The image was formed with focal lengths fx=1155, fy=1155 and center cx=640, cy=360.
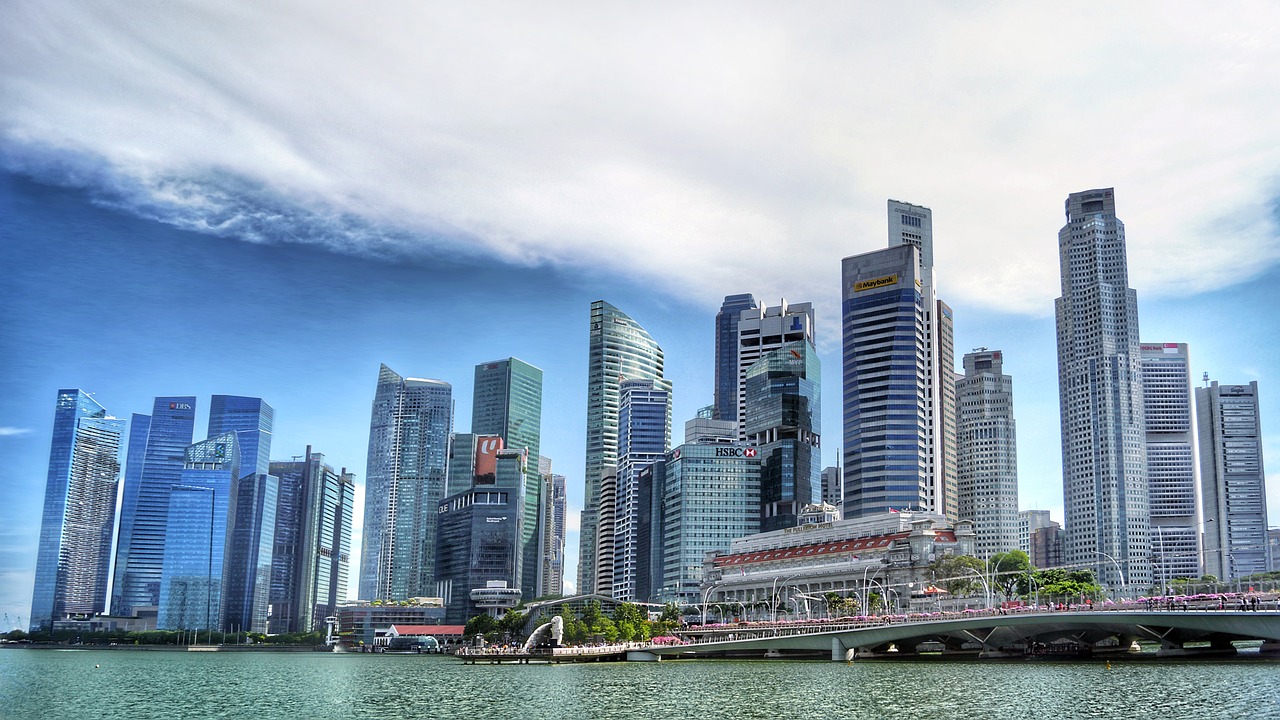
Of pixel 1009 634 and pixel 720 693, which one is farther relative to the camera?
pixel 1009 634

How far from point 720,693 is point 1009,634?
6656cm

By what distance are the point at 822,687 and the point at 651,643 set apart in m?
87.9

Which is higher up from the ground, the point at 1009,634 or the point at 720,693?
the point at 1009,634

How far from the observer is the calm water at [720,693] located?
79875 millimetres

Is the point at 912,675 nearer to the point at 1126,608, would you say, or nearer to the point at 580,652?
the point at 1126,608

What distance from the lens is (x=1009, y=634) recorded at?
151000 millimetres

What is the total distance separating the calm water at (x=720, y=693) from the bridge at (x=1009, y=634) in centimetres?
466

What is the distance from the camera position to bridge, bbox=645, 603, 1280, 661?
115688 mm

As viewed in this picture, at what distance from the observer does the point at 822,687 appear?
10319cm

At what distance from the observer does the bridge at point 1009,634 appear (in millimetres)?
115688

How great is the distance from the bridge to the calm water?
15.3 ft

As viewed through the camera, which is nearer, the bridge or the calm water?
the calm water

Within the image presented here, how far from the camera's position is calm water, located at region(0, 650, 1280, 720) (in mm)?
79875

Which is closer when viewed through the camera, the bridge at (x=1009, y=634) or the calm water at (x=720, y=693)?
the calm water at (x=720, y=693)
